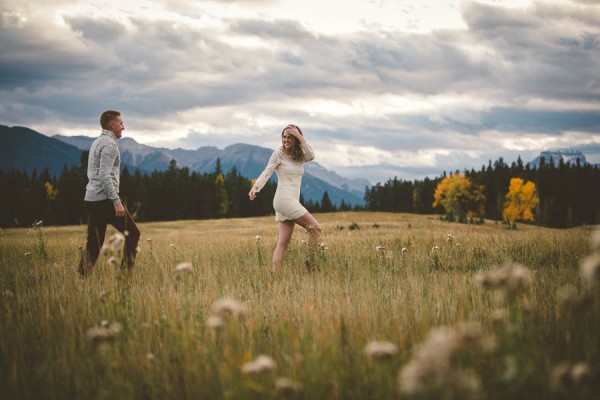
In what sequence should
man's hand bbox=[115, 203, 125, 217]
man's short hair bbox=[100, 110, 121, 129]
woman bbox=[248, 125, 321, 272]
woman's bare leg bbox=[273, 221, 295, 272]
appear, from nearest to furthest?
man's hand bbox=[115, 203, 125, 217] < man's short hair bbox=[100, 110, 121, 129] < woman's bare leg bbox=[273, 221, 295, 272] < woman bbox=[248, 125, 321, 272]

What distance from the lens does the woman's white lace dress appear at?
7531 mm

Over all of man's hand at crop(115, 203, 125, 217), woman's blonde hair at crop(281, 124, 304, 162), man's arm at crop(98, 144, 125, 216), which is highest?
woman's blonde hair at crop(281, 124, 304, 162)

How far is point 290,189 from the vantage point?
7.70 meters

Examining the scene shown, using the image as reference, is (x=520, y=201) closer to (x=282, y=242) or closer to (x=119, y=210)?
(x=282, y=242)

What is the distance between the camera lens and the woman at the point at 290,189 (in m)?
7.51

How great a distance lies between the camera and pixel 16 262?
27.1 feet

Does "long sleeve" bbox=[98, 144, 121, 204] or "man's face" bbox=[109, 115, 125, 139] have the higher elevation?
"man's face" bbox=[109, 115, 125, 139]

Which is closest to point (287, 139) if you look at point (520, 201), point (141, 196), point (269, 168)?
point (269, 168)

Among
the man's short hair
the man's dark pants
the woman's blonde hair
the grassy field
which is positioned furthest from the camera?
the woman's blonde hair

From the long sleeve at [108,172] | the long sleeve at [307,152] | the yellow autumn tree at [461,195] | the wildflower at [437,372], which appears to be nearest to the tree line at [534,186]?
the yellow autumn tree at [461,195]

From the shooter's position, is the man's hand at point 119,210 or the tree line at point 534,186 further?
the tree line at point 534,186

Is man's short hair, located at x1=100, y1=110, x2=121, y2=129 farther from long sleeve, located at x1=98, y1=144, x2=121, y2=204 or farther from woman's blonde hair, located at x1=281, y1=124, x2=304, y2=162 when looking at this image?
woman's blonde hair, located at x1=281, y1=124, x2=304, y2=162

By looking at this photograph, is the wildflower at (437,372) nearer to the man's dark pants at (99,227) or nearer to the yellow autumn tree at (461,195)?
the man's dark pants at (99,227)

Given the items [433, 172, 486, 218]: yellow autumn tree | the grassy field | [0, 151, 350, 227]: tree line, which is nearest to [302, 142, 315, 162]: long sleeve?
the grassy field
